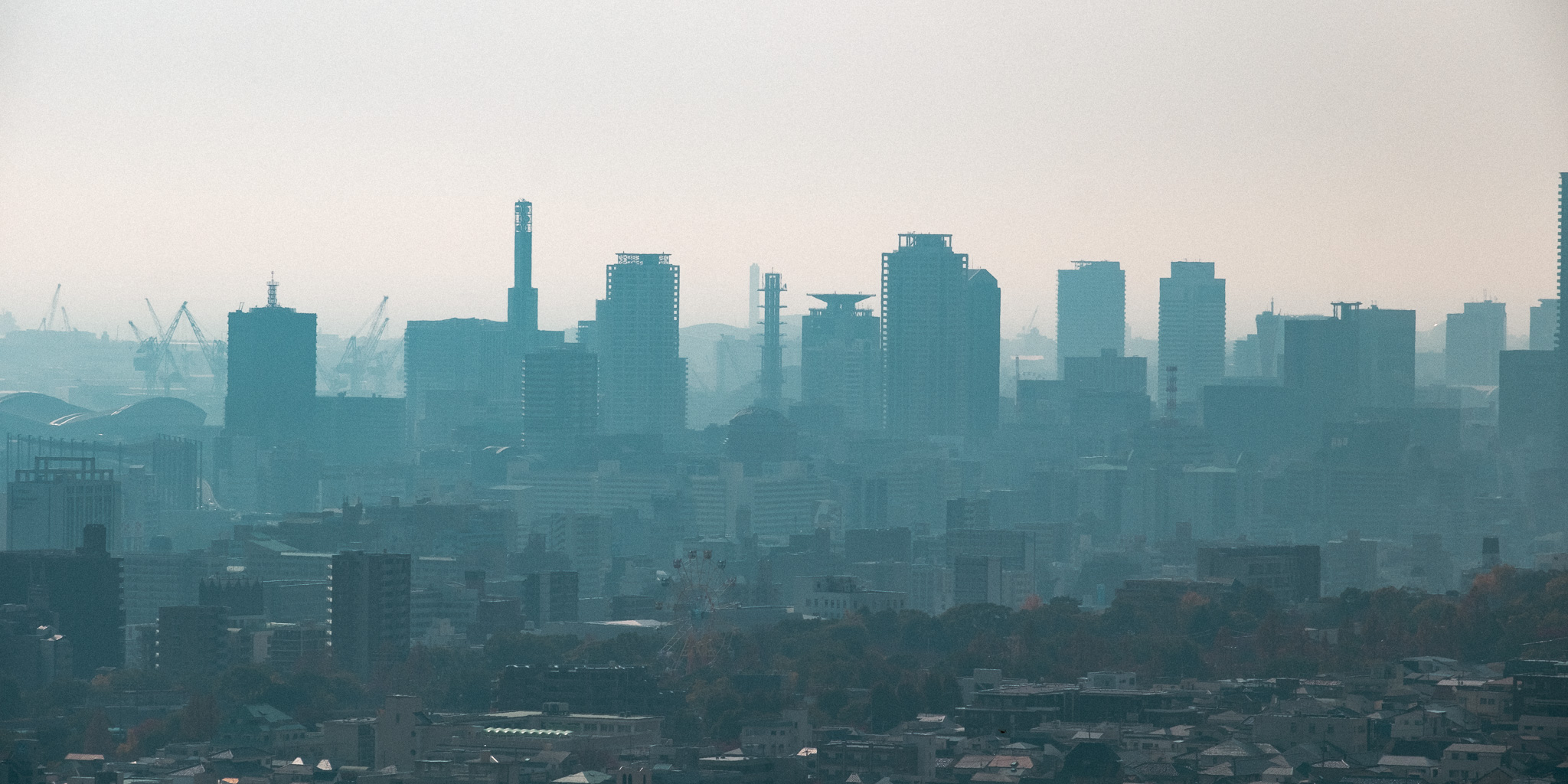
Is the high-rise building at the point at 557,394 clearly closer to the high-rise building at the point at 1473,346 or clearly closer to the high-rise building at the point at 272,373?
the high-rise building at the point at 272,373

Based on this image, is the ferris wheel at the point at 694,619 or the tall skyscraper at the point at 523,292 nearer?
the ferris wheel at the point at 694,619

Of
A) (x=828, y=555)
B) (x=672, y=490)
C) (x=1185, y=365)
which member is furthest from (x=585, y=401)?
(x=828, y=555)

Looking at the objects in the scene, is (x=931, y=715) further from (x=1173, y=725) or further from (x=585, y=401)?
(x=585, y=401)

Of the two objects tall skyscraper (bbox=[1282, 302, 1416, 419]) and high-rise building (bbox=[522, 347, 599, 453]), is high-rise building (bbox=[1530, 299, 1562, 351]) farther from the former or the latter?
high-rise building (bbox=[522, 347, 599, 453])

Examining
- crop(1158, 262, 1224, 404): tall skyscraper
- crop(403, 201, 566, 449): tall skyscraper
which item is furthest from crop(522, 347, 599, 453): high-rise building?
crop(1158, 262, 1224, 404): tall skyscraper

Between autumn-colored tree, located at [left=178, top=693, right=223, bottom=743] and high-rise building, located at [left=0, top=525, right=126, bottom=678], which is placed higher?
high-rise building, located at [left=0, top=525, right=126, bottom=678]

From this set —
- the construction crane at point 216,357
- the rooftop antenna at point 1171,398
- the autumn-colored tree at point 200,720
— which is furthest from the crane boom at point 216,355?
the autumn-colored tree at point 200,720
